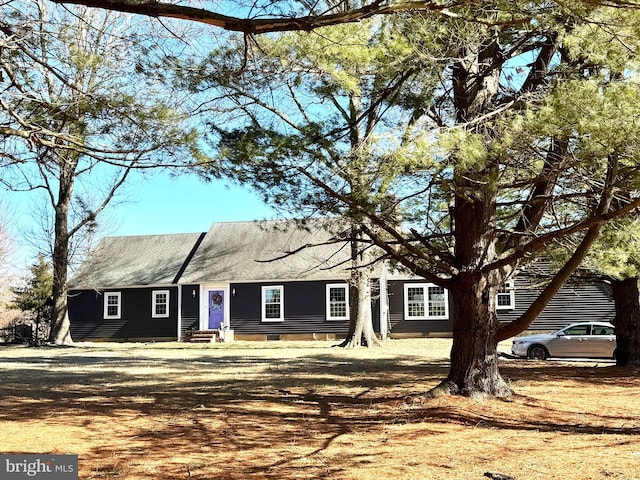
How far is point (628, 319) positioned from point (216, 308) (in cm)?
1826

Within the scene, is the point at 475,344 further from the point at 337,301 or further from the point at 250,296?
the point at 250,296

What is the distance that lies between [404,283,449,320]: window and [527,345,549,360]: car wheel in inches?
319

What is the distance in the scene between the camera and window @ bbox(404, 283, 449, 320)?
83.6 feet

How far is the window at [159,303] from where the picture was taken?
27703 millimetres

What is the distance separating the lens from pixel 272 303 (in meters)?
26.7

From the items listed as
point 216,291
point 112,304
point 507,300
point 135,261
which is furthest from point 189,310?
point 507,300

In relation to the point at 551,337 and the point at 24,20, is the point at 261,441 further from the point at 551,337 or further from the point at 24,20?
the point at 551,337

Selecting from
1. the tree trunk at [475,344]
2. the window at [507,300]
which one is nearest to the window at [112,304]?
the window at [507,300]

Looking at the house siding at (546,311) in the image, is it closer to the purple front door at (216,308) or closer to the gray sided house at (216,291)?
the gray sided house at (216,291)

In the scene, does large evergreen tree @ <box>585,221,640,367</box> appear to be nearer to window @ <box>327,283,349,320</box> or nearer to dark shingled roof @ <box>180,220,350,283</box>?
dark shingled roof @ <box>180,220,350,283</box>

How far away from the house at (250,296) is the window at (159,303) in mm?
44

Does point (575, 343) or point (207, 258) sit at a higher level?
point (207, 258)

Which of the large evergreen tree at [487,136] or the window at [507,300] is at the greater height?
the large evergreen tree at [487,136]

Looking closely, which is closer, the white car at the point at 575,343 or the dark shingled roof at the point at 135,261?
the white car at the point at 575,343
